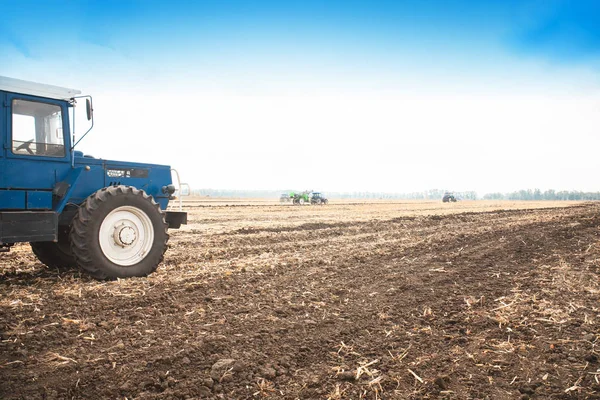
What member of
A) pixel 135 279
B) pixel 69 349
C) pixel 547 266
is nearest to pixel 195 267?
pixel 135 279

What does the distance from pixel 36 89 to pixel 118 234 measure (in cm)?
283

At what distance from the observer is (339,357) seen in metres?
3.76

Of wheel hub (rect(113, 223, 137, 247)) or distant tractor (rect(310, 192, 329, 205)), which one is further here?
distant tractor (rect(310, 192, 329, 205))

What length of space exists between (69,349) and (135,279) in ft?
9.33

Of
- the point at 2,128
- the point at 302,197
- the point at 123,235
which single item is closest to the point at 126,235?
the point at 123,235

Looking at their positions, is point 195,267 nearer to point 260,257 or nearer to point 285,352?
point 260,257

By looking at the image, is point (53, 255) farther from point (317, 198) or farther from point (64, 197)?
point (317, 198)

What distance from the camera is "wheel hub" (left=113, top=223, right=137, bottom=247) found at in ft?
22.5

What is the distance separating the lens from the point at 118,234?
270 inches

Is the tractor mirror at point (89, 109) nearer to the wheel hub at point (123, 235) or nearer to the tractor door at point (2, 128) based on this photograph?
the tractor door at point (2, 128)

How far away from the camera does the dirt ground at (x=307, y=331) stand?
10.7 feet

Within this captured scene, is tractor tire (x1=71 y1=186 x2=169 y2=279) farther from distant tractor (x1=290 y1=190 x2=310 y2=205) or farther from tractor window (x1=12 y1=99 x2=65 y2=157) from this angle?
distant tractor (x1=290 y1=190 x2=310 y2=205)

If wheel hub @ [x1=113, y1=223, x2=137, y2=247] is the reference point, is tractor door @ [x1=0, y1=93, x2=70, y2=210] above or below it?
above

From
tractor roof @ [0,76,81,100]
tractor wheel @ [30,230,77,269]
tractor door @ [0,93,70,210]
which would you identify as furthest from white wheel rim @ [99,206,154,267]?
tractor roof @ [0,76,81,100]
